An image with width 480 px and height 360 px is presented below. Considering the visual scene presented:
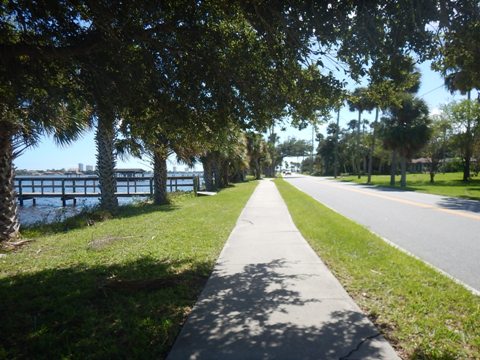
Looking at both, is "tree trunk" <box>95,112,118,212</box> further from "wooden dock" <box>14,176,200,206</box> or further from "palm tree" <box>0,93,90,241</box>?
"wooden dock" <box>14,176,200,206</box>

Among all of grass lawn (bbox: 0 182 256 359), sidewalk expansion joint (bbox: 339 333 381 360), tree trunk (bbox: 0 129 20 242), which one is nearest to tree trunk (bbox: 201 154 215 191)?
grass lawn (bbox: 0 182 256 359)

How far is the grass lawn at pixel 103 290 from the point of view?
155 inches

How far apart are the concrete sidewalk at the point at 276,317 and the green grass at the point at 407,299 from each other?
24cm

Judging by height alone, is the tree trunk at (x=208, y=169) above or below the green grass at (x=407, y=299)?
above

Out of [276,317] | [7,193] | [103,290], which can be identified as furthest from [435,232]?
[7,193]

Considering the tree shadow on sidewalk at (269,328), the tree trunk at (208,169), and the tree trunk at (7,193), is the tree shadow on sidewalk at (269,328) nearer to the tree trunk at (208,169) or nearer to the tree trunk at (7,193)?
the tree trunk at (7,193)

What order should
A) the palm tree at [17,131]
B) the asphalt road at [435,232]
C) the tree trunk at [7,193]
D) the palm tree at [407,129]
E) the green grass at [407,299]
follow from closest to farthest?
the green grass at [407,299]
the asphalt road at [435,232]
the palm tree at [17,131]
the tree trunk at [7,193]
the palm tree at [407,129]

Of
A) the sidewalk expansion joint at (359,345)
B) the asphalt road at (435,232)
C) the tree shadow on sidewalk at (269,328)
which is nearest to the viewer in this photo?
the sidewalk expansion joint at (359,345)

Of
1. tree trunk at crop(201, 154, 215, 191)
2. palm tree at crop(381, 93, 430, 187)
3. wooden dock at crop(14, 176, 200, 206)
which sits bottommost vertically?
wooden dock at crop(14, 176, 200, 206)

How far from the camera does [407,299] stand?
5121mm

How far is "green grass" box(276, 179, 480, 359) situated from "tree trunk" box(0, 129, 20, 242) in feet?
23.5

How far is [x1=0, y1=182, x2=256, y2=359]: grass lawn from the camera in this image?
393cm

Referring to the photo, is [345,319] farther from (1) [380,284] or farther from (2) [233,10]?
(2) [233,10]

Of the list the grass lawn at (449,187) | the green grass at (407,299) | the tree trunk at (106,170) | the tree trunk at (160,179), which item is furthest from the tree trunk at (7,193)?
the grass lawn at (449,187)
